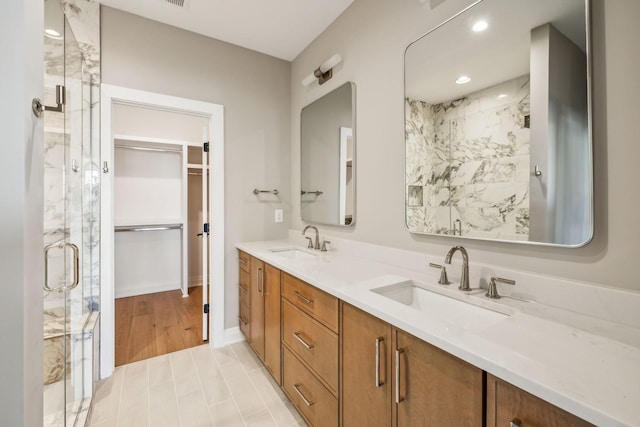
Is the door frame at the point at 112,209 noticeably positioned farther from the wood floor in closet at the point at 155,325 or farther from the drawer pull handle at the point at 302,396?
the drawer pull handle at the point at 302,396

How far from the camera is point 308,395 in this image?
1463mm

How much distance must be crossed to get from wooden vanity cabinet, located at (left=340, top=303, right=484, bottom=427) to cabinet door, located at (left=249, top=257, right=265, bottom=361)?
3.17 ft

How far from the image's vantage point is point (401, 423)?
3.08ft

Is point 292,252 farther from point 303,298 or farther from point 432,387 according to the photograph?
point 432,387

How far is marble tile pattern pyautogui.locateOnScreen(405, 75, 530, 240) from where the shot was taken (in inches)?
43.4

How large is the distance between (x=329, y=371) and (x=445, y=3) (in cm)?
188

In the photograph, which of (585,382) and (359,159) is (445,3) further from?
(585,382)

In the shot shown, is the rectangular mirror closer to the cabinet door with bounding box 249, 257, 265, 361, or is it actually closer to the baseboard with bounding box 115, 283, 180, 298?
the cabinet door with bounding box 249, 257, 265, 361

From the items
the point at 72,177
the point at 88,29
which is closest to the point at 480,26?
the point at 72,177

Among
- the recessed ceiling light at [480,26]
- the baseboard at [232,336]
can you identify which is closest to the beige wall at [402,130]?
the recessed ceiling light at [480,26]

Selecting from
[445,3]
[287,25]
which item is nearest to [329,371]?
[445,3]

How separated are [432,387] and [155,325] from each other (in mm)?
2912

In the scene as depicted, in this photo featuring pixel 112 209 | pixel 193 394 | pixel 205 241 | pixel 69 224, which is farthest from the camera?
pixel 205 241

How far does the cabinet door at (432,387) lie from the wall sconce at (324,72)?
1916mm
